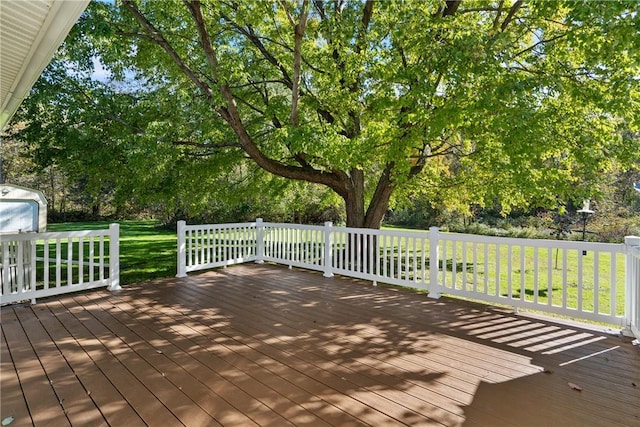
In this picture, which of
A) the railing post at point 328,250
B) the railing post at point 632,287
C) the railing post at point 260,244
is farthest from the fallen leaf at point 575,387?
the railing post at point 260,244

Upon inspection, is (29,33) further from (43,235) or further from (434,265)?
(434,265)

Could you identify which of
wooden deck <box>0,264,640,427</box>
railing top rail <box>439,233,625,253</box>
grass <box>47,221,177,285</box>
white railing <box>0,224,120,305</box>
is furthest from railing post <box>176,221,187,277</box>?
railing top rail <box>439,233,625,253</box>

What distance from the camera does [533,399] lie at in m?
2.37

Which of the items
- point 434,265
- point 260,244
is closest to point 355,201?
point 260,244

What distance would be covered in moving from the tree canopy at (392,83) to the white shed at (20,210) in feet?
5.80

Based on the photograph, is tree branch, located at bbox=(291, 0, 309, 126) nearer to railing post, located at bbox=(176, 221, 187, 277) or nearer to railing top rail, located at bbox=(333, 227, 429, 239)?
railing top rail, located at bbox=(333, 227, 429, 239)

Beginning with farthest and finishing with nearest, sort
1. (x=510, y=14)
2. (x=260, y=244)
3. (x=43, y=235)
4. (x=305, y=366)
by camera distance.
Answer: (x=260, y=244)
(x=510, y=14)
(x=43, y=235)
(x=305, y=366)

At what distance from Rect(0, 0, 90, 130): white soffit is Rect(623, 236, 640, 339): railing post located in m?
4.46

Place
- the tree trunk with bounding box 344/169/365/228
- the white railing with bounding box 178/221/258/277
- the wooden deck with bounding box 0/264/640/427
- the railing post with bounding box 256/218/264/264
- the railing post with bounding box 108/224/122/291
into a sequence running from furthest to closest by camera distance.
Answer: the tree trunk with bounding box 344/169/365/228 < the railing post with bounding box 256/218/264/264 < the white railing with bounding box 178/221/258/277 < the railing post with bounding box 108/224/122/291 < the wooden deck with bounding box 0/264/640/427

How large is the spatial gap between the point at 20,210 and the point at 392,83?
616cm

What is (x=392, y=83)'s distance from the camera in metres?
6.00

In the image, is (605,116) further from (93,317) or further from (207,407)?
(93,317)

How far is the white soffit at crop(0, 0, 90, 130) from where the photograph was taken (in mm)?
1840

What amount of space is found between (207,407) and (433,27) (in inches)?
213
